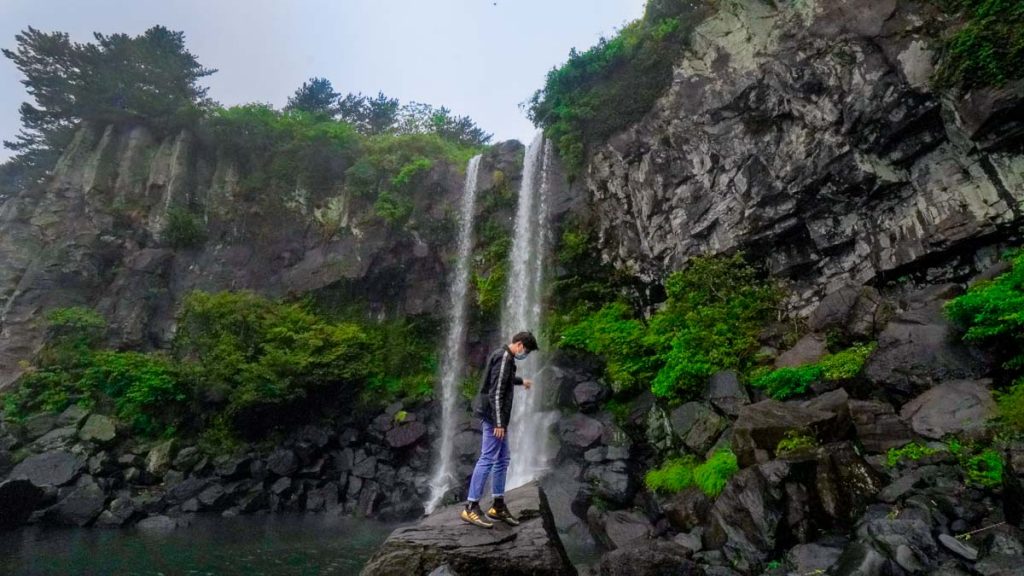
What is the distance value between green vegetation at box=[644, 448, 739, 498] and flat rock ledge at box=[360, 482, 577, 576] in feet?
14.6

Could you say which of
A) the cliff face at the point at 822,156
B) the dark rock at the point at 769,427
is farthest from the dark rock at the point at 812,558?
the cliff face at the point at 822,156

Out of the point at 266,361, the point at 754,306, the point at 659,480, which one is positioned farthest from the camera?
the point at 266,361

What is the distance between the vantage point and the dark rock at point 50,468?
49.5ft

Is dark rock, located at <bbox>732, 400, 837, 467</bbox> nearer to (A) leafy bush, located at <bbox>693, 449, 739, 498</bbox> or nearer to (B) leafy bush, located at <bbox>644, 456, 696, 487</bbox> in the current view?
(A) leafy bush, located at <bbox>693, 449, 739, 498</bbox>

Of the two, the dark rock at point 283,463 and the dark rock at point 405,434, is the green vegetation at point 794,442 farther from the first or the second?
the dark rock at point 283,463

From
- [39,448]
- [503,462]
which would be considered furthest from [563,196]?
[39,448]

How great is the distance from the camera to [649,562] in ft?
22.7

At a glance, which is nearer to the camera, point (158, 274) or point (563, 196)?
point (563, 196)

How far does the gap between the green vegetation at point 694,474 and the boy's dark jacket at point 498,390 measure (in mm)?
4915

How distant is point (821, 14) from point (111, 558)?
21622 millimetres

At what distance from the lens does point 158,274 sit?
23.9 m

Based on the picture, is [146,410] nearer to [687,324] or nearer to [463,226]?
[463,226]

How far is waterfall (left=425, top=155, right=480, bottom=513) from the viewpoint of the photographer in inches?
680

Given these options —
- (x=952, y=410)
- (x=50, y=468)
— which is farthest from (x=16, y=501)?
(x=952, y=410)
